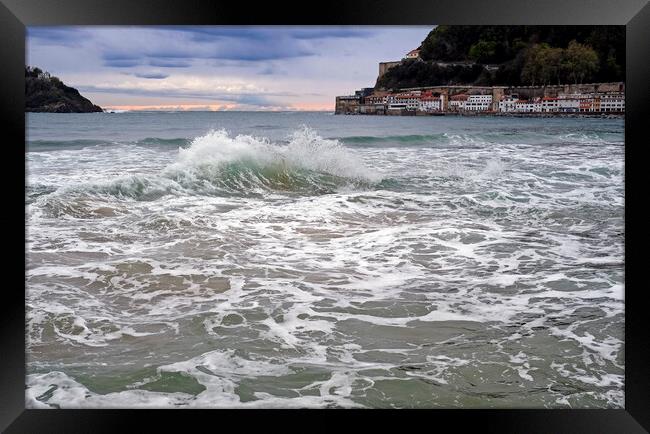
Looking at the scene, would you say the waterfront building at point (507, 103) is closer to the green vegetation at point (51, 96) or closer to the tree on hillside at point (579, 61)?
the tree on hillside at point (579, 61)

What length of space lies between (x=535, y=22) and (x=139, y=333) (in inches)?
89.8

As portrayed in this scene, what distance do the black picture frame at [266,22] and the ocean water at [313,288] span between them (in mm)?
794

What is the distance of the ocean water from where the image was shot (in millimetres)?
2361

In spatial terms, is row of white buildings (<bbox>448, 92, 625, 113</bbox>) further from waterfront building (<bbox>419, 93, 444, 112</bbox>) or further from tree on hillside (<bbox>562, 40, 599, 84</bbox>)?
tree on hillside (<bbox>562, 40, 599, 84</bbox>)

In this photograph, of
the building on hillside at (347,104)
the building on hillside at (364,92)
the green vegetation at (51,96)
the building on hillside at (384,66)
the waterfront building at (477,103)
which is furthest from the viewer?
the building on hillside at (384,66)

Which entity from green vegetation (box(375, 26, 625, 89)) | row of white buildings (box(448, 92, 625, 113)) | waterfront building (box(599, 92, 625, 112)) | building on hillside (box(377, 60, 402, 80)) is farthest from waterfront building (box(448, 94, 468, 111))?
waterfront building (box(599, 92, 625, 112))

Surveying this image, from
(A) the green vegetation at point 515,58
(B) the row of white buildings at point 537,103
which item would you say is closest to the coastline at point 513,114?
(B) the row of white buildings at point 537,103

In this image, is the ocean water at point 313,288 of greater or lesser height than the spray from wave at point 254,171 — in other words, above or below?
below

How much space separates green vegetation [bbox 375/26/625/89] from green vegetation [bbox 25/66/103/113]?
9.87m

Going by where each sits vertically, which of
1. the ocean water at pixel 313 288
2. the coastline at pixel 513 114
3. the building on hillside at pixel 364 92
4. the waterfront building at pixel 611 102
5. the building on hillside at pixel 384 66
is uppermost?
the building on hillside at pixel 384 66

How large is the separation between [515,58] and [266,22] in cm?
2472

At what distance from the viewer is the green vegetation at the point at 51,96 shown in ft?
57.8

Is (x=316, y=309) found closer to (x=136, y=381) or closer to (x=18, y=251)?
(x=136, y=381)

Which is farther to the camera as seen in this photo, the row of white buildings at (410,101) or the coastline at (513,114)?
the row of white buildings at (410,101)
